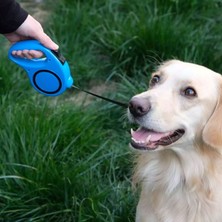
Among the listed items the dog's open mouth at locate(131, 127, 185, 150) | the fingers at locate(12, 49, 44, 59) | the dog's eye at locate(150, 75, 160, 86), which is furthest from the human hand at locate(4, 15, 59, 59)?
the dog's open mouth at locate(131, 127, 185, 150)

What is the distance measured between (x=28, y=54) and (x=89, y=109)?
1242 millimetres

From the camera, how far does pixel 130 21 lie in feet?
15.4

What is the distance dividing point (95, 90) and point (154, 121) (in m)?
2.03

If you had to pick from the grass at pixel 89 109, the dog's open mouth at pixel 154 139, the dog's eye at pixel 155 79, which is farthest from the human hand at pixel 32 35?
the grass at pixel 89 109

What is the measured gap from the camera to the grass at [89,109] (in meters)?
3.30

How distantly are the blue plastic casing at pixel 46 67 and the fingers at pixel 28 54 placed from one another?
14 mm

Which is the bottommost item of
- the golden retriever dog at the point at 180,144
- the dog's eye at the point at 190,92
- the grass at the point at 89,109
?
the grass at the point at 89,109

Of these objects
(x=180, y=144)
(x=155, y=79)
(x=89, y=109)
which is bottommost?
(x=89, y=109)

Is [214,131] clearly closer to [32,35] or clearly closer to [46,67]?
[46,67]

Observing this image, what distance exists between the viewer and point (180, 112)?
2590mm

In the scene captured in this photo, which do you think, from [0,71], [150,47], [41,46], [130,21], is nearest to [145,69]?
[150,47]

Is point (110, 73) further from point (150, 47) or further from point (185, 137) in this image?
point (185, 137)

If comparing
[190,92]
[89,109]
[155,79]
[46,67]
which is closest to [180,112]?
[190,92]

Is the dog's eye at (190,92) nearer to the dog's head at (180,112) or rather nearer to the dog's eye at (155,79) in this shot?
the dog's head at (180,112)
